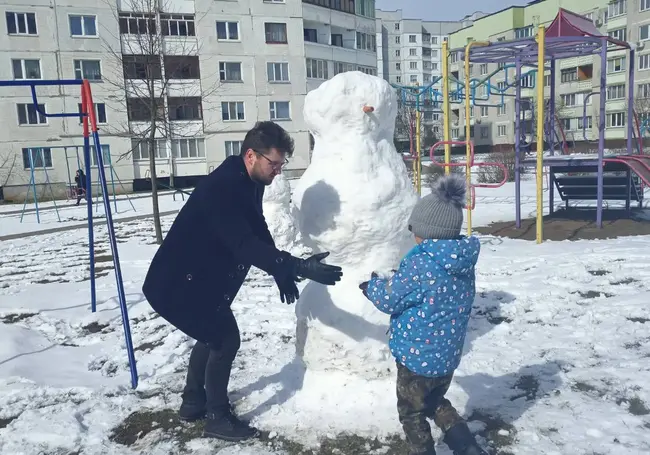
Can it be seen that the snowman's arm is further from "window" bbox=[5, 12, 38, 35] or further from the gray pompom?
"window" bbox=[5, 12, 38, 35]

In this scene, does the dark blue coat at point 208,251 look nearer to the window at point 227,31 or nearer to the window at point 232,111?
the window at point 232,111

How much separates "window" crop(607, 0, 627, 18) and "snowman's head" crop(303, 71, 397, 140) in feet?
154

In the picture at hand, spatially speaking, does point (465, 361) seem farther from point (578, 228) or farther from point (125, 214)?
point (125, 214)

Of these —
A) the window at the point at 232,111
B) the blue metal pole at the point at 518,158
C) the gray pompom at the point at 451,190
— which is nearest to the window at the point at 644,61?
the window at the point at 232,111

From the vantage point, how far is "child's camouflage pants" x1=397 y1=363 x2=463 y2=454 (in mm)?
2514

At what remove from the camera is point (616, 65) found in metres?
42.6

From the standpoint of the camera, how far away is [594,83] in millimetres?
42469

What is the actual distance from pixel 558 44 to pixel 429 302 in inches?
318

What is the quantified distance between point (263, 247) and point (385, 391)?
1276 mm

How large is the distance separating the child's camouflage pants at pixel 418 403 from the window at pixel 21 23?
3005 centimetres

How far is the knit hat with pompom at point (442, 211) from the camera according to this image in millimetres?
2441

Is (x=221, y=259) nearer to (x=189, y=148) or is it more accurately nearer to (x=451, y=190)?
(x=451, y=190)

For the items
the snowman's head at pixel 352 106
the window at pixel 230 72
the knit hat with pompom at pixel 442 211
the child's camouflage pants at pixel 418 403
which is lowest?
the child's camouflage pants at pixel 418 403

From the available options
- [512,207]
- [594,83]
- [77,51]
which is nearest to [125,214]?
[512,207]
